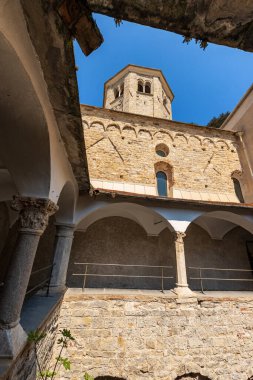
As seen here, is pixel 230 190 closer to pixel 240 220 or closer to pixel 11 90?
pixel 240 220

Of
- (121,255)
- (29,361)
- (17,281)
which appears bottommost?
(29,361)

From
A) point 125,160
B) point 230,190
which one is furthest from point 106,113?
point 230,190

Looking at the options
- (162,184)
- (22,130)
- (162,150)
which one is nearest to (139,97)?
(162,150)

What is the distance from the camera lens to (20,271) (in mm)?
2973

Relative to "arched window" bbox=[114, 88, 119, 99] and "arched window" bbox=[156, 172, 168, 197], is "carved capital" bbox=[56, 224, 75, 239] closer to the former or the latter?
"arched window" bbox=[156, 172, 168, 197]

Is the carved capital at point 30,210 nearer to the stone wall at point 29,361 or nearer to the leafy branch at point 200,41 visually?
the stone wall at point 29,361

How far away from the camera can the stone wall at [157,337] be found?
4.87m

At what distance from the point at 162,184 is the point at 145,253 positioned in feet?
12.4

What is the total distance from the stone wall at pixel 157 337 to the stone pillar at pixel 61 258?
0.40 m

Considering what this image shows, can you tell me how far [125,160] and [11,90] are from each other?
Answer: 25.6 ft

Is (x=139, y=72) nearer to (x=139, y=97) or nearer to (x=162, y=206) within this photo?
(x=139, y=97)

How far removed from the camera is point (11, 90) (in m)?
2.31

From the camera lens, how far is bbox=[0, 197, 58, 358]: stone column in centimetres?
255

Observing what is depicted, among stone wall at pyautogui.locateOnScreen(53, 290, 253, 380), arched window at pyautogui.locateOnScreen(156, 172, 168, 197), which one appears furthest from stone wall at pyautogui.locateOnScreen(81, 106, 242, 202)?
stone wall at pyautogui.locateOnScreen(53, 290, 253, 380)
